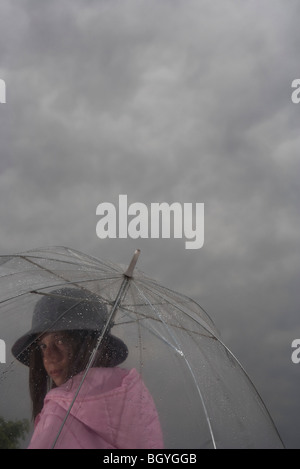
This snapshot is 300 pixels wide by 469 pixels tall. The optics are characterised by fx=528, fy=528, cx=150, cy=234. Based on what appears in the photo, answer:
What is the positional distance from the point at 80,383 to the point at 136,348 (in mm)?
491

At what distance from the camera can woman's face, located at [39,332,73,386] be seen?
308 centimetres

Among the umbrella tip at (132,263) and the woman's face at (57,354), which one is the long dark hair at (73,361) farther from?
the umbrella tip at (132,263)

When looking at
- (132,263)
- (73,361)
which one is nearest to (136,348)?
(73,361)

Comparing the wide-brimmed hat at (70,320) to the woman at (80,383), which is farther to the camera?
the wide-brimmed hat at (70,320)

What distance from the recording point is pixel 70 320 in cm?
327

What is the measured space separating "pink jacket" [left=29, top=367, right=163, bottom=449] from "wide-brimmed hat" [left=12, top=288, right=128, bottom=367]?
210 mm

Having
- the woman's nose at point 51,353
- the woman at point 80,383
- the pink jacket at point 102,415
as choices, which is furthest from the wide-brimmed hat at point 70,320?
the pink jacket at point 102,415

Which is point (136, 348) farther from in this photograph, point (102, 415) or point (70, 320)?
point (102, 415)

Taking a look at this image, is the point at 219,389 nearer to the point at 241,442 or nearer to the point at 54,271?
the point at 241,442

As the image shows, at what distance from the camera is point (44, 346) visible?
3230mm

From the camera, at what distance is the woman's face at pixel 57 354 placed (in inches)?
121

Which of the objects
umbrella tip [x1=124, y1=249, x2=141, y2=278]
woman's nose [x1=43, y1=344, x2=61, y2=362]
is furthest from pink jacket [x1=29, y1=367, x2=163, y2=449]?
umbrella tip [x1=124, y1=249, x2=141, y2=278]

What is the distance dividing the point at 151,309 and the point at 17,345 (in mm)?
927
